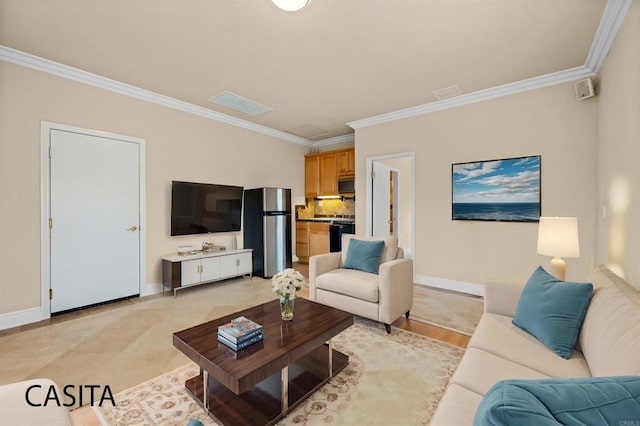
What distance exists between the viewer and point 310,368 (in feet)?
6.53

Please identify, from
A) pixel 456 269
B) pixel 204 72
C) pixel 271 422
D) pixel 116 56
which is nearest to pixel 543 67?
pixel 456 269

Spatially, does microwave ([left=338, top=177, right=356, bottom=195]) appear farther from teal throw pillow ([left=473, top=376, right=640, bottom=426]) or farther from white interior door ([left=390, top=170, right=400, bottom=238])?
teal throw pillow ([left=473, top=376, right=640, bottom=426])

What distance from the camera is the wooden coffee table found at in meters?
1.45

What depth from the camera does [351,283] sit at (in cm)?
282

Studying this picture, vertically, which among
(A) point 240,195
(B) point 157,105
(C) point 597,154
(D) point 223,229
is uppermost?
(B) point 157,105

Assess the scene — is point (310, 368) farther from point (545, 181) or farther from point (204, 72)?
point (545, 181)

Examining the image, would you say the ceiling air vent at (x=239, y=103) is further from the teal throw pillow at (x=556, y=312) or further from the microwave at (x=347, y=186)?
the teal throw pillow at (x=556, y=312)

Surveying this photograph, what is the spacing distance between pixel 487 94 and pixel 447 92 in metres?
0.52

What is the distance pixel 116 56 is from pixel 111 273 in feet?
8.09

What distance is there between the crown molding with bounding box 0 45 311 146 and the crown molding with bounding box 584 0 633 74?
4463 mm

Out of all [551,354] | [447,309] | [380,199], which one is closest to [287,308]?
[551,354]

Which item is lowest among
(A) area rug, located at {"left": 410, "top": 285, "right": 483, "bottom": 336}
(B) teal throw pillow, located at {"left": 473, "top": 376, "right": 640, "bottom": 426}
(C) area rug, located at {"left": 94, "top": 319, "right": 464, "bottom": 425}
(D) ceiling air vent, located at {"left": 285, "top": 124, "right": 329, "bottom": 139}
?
(C) area rug, located at {"left": 94, "top": 319, "right": 464, "bottom": 425}

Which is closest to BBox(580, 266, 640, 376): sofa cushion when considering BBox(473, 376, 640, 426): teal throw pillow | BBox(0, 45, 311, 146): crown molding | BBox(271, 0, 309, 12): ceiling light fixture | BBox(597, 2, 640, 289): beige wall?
BBox(473, 376, 640, 426): teal throw pillow

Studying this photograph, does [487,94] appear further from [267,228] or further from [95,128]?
[95,128]
